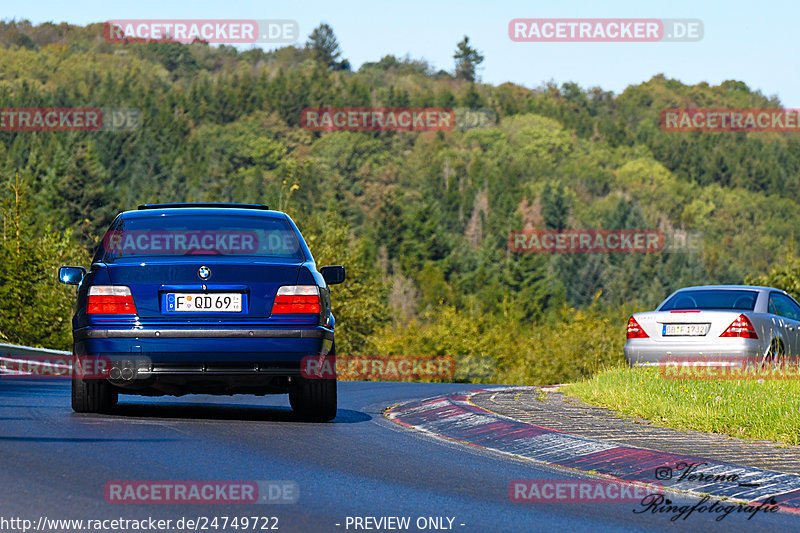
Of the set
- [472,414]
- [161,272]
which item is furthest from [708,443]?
[161,272]

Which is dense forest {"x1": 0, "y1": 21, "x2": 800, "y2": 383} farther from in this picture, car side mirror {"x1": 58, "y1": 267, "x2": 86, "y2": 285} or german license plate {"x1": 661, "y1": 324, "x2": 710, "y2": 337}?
car side mirror {"x1": 58, "y1": 267, "x2": 86, "y2": 285}

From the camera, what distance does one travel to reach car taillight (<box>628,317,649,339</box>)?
15.8 metres

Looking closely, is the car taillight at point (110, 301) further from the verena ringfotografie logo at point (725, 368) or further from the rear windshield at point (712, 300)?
the rear windshield at point (712, 300)

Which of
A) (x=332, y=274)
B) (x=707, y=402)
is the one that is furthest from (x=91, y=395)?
(x=707, y=402)

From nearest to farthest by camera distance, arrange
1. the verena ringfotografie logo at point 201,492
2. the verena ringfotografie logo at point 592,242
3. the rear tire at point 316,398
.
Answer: the verena ringfotografie logo at point 201,492 < the rear tire at point 316,398 < the verena ringfotografie logo at point 592,242

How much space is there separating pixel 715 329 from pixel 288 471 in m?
8.90

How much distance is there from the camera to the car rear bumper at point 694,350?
15289 millimetres

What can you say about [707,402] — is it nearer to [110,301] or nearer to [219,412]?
[219,412]

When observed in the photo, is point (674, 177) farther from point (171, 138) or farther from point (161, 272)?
point (161, 272)

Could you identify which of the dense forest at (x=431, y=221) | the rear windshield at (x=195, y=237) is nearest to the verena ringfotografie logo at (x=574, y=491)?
the rear windshield at (x=195, y=237)

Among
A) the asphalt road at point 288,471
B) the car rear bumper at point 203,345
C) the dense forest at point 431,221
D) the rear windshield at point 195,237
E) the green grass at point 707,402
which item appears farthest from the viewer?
the dense forest at point 431,221

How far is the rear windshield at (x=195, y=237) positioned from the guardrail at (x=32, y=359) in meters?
12.7

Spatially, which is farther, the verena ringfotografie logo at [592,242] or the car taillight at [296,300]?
the verena ringfotografie logo at [592,242]

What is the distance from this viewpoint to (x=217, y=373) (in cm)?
991
